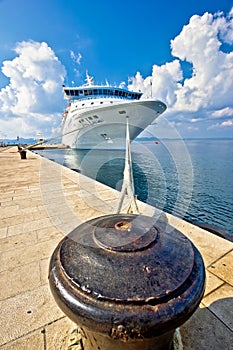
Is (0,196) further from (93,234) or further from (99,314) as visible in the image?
(99,314)

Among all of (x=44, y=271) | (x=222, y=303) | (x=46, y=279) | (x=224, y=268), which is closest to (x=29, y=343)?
(x=46, y=279)

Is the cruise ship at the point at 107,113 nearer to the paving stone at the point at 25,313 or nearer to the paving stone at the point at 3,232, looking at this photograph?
the paving stone at the point at 3,232

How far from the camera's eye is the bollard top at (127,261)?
841 millimetres

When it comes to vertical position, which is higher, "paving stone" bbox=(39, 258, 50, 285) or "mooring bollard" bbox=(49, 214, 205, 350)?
"mooring bollard" bbox=(49, 214, 205, 350)

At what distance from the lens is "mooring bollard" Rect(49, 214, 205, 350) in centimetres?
79

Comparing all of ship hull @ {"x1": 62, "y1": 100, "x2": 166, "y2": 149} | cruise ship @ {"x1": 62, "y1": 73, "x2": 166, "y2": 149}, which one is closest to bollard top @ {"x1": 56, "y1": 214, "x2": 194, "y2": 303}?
cruise ship @ {"x1": 62, "y1": 73, "x2": 166, "y2": 149}

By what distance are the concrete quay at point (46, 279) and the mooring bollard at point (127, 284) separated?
22.0 inches

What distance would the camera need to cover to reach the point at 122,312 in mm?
779

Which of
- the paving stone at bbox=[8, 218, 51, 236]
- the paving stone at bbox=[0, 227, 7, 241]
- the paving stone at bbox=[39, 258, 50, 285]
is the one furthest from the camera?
the paving stone at bbox=[8, 218, 51, 236]

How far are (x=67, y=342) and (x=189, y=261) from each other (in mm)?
1187

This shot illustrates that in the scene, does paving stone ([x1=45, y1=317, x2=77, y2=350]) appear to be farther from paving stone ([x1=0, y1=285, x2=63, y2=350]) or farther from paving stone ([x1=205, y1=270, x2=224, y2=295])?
paving stone ([x1=205, y1=270, x2=224, y2=295])

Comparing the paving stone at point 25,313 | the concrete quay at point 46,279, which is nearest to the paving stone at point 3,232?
the concrete quay at point 46,279

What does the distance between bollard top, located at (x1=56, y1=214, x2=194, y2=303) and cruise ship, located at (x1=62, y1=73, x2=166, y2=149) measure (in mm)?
16032

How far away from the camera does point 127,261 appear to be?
0.96 meters
